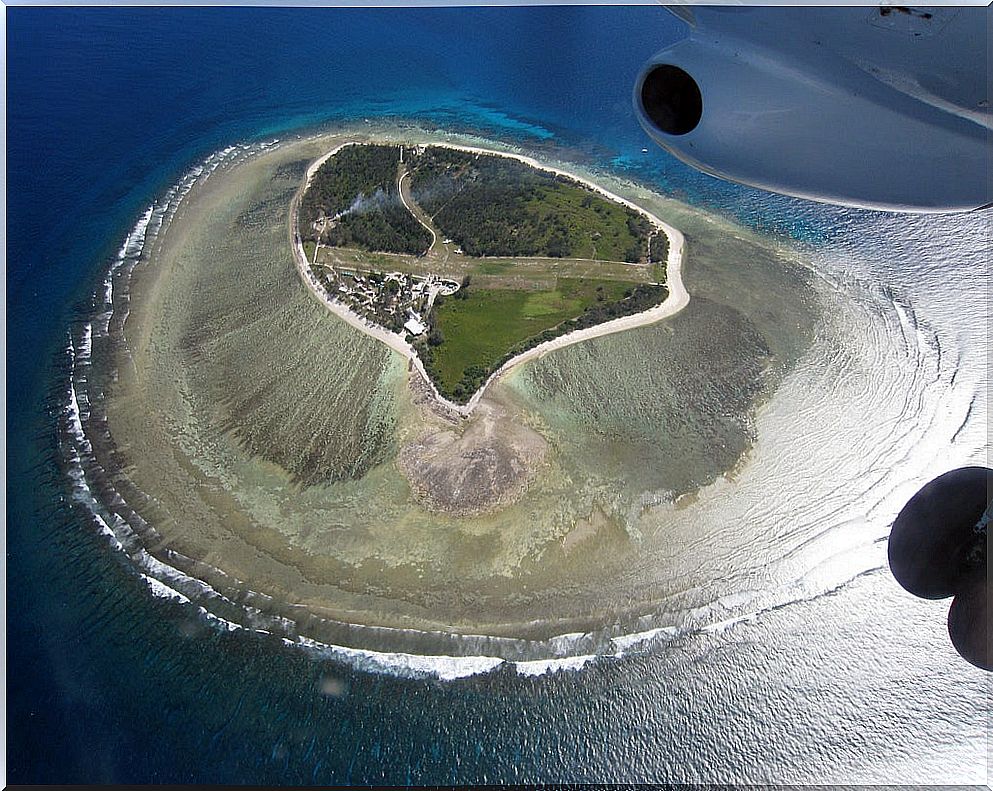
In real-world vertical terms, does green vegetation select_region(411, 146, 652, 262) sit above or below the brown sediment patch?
above

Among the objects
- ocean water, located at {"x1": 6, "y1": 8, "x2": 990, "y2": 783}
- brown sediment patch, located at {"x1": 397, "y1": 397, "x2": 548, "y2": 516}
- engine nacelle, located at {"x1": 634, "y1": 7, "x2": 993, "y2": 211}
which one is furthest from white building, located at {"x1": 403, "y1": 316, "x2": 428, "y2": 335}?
engine nacelle, located at {"x1": 634, "y1": 7, "x2": 993, "y2": 211}

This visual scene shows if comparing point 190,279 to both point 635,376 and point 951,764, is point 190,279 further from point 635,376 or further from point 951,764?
point 951,764

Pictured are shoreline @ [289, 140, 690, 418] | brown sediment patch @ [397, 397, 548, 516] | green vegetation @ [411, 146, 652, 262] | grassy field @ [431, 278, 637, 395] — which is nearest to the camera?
brown sediment patch @ [397, 397, 548, 516]

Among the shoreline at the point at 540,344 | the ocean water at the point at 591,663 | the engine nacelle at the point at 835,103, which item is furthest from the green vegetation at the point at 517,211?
the engine nacelle at the point at 835,103

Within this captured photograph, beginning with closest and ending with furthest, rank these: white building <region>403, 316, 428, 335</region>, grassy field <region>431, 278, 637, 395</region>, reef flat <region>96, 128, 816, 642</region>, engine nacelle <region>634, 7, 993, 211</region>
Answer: engine nacelle <region>634, 7, 993, 211</region> < reef flat <region>96, 128, 816, 642</region> < grassy field <region>431, 278, 637, 395</region> < white building <region>403, 316, 428, 335</region>

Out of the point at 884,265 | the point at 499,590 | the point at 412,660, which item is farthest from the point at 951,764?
the point at 884,265

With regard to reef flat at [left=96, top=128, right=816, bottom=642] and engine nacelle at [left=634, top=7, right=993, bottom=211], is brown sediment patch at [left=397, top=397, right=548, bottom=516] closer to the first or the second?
reef flat at [left=96, top=128, right=816, bottom=642]

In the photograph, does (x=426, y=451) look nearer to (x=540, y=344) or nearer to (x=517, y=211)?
(x=540, y=344)
